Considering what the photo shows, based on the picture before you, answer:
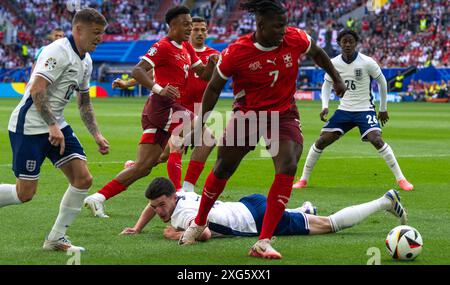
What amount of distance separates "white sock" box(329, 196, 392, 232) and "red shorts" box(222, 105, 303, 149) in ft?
3.72

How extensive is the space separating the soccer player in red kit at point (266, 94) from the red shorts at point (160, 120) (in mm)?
2845

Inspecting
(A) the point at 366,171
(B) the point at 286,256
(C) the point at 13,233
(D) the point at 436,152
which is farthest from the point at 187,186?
(D) the point at 436,152

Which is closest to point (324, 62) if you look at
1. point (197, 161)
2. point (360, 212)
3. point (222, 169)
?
point (222, 169)

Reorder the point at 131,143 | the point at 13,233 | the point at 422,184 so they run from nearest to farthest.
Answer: the point at 13,233 → the point at 422,184 → the point at 131,143

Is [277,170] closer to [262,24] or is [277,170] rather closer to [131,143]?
[262,24]

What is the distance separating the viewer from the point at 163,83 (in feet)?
38.8

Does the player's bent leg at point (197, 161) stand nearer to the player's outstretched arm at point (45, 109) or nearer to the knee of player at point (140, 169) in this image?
the knee of player at point (140, 169)

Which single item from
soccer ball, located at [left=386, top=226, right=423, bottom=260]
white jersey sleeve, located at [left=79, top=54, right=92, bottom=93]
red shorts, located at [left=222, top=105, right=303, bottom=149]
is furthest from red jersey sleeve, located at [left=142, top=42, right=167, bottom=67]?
soccer ball, located at [left=386, top=226, right=423, bottom=260]

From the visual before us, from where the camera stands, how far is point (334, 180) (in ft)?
47.5

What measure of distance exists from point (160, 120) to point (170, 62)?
A: 0.89 metres

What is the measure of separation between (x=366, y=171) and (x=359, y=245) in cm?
756

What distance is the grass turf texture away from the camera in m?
7.84

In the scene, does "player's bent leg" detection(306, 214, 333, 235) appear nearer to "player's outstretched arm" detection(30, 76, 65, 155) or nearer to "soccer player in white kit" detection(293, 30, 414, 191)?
"player's outstretched arm" detection(30, 76, 65, 155)

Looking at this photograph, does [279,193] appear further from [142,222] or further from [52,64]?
[52,64]
